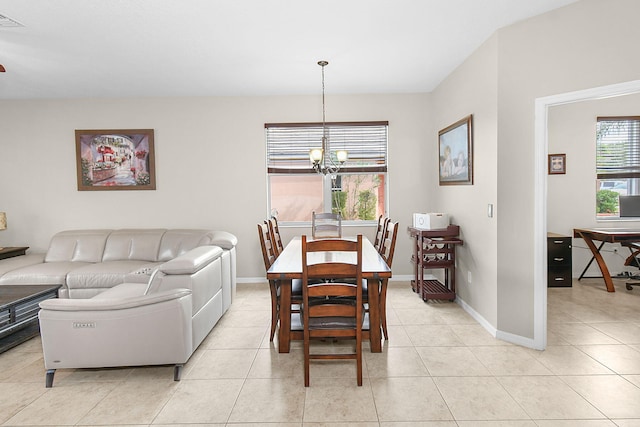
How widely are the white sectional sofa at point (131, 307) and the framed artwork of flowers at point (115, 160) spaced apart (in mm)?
1256

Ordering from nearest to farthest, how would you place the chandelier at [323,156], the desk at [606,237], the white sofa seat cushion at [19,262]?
1. the chandelier at [323,156]
2. the white sofa seat cushion at [19,262]
3. the desk at [606,237]

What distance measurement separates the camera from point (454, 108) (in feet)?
13.4

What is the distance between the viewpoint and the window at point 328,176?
5.04 m

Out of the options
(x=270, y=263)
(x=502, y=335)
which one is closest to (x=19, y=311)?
(x=270, y=263)

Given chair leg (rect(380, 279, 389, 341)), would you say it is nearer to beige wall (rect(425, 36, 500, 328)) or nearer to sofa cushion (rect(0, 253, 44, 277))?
beige wall (rect(425, 36, 500, 328))

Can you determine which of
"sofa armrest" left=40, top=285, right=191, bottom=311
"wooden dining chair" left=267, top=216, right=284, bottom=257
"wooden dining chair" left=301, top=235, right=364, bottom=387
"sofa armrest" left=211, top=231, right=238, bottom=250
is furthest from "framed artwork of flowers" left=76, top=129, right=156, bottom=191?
"wooden dining chair" left=301, top=235, right=364, bottom=387

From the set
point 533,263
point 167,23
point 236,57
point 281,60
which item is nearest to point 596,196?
point 533,263

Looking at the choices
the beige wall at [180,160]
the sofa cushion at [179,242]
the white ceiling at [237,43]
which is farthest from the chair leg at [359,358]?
the beige wall at [180,160]

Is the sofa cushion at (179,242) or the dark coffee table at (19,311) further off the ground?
the sofa cushion at (179,242)

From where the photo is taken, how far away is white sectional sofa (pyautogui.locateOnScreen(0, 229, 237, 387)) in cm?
240

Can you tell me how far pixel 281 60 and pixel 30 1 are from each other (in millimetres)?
2021

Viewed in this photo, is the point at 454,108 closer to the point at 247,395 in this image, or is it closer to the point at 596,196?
the point at 596,196

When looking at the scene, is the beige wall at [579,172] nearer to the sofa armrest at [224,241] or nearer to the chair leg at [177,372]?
the sofa armrest at [224,241]

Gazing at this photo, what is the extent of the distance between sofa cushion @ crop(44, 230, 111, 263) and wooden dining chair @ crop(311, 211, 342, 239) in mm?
2745
